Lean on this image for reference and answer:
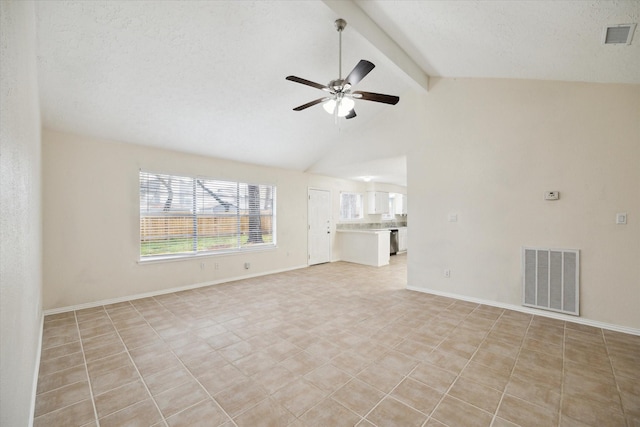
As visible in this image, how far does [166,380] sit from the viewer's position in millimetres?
2182

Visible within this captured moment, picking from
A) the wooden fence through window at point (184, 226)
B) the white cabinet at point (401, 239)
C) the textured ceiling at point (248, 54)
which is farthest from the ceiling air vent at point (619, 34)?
the white cabinet at point (401, 239)

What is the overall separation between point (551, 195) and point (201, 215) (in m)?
5.40

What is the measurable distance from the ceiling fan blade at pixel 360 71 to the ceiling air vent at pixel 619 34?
6.17ft

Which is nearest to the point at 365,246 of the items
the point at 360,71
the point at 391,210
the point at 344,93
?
the point at 391,210

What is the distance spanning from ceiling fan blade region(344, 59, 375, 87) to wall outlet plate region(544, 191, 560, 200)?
284 cm

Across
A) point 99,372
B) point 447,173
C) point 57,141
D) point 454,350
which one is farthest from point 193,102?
point 454,350

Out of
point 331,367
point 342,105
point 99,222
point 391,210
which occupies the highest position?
point 342,105

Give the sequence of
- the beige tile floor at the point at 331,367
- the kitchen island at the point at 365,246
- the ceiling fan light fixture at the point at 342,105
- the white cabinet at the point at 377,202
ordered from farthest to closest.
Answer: the white cabinet at the point at 377,202, the kitchen island at the point at 365,246, the ceiling fan light fixture at the point at 342,105, the beige tile floor at the point at 331,367

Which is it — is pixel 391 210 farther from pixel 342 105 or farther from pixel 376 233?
pixel 342 105

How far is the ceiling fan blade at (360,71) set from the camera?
2.43 metres

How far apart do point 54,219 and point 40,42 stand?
2.23 meters

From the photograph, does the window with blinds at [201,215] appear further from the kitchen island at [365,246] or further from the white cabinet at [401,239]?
the white cabinet at [401,239]

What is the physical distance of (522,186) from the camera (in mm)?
3623

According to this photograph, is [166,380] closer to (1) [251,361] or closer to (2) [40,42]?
(1) [251,361]
